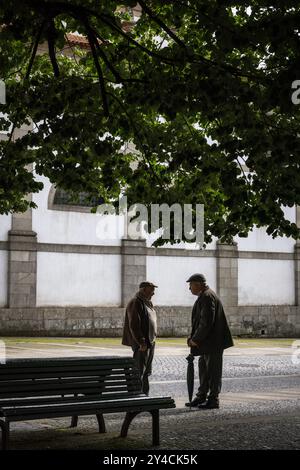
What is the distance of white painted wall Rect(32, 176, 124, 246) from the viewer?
85.8 feet

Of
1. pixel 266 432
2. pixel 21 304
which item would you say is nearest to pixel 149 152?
pixel 266 432

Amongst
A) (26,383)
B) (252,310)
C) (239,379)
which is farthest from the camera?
(252,310)

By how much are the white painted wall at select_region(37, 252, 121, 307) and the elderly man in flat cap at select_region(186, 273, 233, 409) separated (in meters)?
15.6

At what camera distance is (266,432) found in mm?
8422

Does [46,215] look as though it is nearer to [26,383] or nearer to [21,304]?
[21,304]

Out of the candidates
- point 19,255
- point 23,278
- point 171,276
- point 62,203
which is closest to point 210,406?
point 23,278

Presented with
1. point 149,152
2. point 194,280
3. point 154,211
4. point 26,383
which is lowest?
point 26,383

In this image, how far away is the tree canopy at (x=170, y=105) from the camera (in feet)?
29.2

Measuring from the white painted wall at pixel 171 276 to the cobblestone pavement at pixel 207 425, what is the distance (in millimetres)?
13256

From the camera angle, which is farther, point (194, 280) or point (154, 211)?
point (154, 211)

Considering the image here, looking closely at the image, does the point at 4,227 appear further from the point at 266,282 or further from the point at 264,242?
the point at 266,282

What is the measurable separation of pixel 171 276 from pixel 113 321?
3009 mm

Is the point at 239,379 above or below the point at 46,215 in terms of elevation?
below
